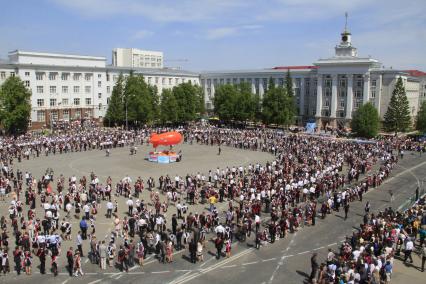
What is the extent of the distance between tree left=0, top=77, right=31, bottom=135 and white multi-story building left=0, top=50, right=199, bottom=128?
4405 mm

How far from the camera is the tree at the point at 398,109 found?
71812mm

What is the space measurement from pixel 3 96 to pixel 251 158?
39.1m

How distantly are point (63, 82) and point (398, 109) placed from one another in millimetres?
61408

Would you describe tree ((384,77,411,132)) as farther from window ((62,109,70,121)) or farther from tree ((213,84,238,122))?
window ((62,109,70,121))

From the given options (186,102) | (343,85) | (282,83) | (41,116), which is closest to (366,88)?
(343,85)

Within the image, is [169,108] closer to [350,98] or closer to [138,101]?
[138,101]

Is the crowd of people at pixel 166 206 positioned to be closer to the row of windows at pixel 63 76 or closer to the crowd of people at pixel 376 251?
the crowd of people at pixel 376 251

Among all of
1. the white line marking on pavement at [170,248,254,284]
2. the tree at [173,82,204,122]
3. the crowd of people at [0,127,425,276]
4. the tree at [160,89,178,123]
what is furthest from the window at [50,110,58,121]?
the white line marking on pavement at [170,248,254,284]

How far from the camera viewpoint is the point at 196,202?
92.2ft

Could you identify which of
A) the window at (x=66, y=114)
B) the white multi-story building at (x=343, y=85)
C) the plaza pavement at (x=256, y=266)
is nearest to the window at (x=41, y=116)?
the window at (x=66, y=114)

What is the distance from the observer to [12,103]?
6047cm

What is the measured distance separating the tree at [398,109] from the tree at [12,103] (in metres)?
61.6

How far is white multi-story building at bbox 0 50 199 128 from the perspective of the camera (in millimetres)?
69938

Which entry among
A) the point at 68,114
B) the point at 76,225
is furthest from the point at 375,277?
the point at 68,114
